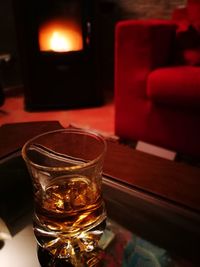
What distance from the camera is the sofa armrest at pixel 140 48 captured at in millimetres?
1417

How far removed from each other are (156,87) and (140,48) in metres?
0.22

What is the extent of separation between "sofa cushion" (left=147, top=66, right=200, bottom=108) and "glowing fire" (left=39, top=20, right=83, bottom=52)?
948 millimetres

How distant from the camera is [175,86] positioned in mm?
1308

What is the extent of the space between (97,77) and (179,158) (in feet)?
3.36

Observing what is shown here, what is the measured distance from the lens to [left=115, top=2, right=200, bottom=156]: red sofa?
1.33m

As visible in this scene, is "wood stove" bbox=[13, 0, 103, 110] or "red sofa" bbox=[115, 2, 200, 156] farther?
"wood stove" bbox=[13, 0, 103, 110]

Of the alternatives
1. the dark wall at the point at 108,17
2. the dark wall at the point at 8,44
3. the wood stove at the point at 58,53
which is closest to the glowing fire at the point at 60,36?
the wood stove at the point at 58,53

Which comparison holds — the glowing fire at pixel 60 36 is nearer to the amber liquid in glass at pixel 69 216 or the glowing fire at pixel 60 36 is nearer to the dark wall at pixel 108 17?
the dark wall at pixel 108 17

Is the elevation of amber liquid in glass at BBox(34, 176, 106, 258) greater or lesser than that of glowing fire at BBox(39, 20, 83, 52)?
lesser

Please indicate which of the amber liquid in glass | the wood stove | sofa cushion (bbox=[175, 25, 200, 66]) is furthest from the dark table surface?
the wood stove

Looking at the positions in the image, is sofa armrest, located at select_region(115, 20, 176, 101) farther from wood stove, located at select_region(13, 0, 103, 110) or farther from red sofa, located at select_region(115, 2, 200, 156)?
wood stove, located at select_region(13, 0, 103, 110)

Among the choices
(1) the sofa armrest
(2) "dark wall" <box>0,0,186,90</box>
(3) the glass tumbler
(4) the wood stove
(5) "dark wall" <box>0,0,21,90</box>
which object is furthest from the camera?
(5) "dark wall" <box>0,0,21,90</box>

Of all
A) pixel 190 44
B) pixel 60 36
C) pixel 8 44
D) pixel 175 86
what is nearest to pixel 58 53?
pixel 60 36

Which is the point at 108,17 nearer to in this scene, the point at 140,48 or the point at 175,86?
the point at 140,48
